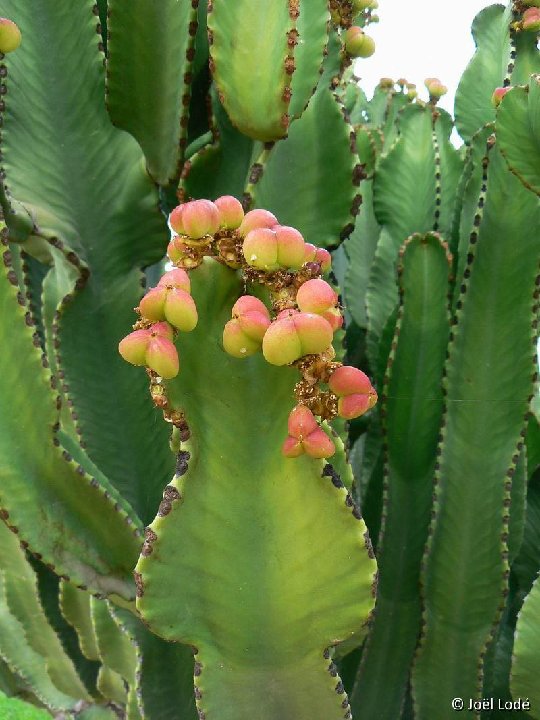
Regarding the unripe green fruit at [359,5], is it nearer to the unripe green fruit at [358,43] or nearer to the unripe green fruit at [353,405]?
the unripe green fruit at [358,43]

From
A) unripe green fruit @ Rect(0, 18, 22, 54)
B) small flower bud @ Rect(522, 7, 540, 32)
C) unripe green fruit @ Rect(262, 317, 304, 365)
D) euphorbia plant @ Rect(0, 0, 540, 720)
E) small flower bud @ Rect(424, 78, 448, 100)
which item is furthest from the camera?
small flower bud @ Rect(424, 78, 448, 100)

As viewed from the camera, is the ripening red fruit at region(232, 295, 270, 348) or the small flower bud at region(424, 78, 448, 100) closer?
the ripening red fruit at region(232, 295, 270, 348)

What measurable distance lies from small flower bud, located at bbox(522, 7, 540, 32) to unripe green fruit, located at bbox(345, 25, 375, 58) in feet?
0.75

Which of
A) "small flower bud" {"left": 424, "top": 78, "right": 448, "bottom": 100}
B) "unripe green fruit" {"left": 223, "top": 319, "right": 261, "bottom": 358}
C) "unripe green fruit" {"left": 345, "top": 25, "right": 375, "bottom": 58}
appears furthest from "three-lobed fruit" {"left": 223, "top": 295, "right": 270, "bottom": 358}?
"small flower bud" {"left": 424, "top": 78, "right": 448, "bottom": 100}

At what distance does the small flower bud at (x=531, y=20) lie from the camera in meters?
1.15

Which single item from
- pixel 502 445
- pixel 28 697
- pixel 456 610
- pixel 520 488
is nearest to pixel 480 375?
pixel 502 445

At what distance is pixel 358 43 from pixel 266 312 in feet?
2.57

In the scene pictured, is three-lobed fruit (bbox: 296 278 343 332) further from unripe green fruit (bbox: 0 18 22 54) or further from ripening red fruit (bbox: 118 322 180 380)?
unripe green fruit (bbox: 0 18 22 54)

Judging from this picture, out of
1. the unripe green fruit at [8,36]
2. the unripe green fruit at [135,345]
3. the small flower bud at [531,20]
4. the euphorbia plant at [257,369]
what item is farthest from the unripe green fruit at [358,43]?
the unripe green fruit at [135,345]

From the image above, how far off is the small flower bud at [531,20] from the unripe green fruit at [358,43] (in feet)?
0.75

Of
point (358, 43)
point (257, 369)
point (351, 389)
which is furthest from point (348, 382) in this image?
point (358, 43)

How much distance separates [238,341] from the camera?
1.94 feet

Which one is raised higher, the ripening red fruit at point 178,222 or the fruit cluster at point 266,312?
the ripening red fruit at point 178,222

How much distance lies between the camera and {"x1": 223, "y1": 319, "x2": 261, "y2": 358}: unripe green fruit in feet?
1.93
